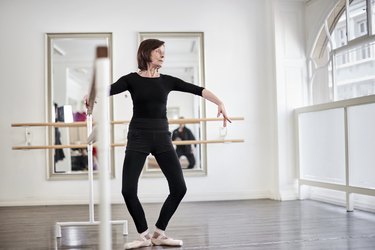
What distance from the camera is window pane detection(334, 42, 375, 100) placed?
4184mm

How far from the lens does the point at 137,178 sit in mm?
2738

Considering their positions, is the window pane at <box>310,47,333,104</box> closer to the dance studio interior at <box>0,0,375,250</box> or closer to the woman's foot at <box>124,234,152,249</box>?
the dance studio interior at <box>0,0,375,250</box>

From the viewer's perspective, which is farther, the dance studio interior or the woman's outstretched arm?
the dance studio interior

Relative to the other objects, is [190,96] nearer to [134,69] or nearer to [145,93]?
[134,69]

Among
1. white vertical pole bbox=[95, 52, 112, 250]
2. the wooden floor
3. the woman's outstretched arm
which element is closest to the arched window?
the wooden floor

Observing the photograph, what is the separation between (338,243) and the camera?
279 cm

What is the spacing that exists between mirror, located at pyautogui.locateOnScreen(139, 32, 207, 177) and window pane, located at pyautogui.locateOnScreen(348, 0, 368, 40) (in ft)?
5.63

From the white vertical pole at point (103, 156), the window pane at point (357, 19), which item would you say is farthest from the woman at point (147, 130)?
the window pane at point (357, 19)

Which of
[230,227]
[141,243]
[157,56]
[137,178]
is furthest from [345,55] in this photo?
[141,243]

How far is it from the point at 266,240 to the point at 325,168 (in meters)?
1.91

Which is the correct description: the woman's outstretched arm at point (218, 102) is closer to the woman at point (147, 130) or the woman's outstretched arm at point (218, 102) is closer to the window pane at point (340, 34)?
the woman at point (147, 130)

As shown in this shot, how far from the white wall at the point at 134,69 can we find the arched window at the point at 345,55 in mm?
559

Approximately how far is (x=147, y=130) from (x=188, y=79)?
2.79m

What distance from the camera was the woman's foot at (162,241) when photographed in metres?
2.82
